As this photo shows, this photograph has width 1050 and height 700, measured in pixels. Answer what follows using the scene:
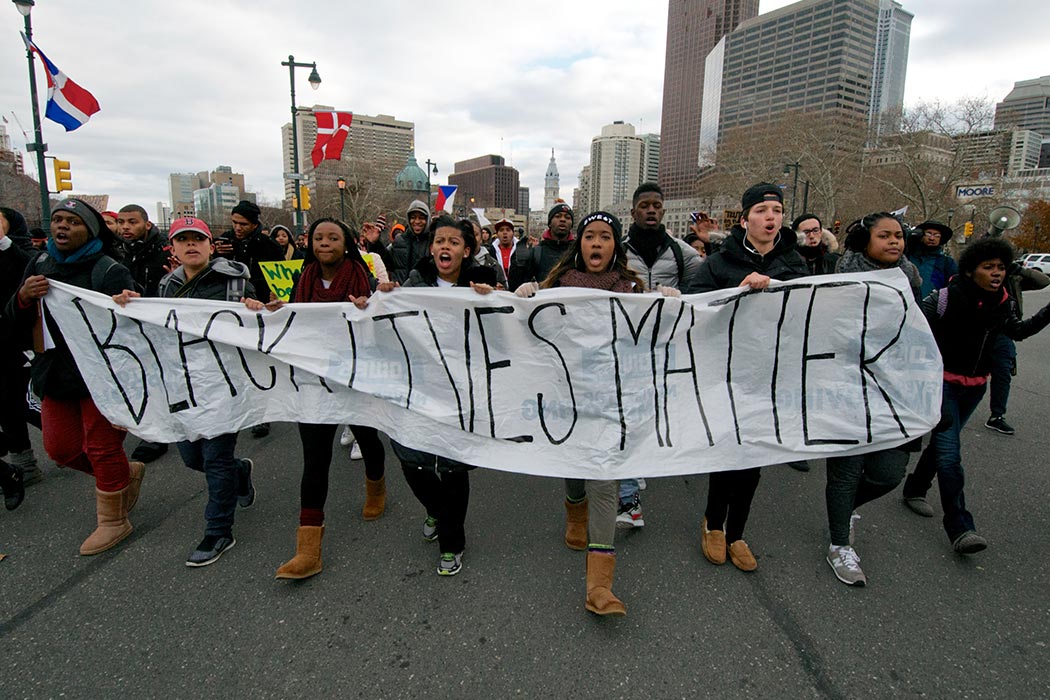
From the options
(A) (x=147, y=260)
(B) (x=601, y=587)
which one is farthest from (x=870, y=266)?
(A) (x=147, y=260)

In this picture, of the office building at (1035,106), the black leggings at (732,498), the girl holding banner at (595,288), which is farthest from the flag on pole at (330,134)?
the office building at (1035,106)

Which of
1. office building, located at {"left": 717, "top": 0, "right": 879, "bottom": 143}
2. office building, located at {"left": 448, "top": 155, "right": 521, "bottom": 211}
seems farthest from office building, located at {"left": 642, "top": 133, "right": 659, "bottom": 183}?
office building, located at {"left": 717, "top": 0, "right": 879, "bottom": 143}

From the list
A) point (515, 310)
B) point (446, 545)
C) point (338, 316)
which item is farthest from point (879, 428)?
point (338, 316)

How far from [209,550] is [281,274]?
2.99 meters

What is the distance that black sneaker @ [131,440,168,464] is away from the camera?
4340 millimetres

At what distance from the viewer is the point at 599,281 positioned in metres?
2.92

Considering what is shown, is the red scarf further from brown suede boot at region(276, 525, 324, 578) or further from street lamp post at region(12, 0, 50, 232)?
street lamp post at region(12, 0, 50, 232)

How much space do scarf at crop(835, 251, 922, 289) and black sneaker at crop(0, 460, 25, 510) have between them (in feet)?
17.3

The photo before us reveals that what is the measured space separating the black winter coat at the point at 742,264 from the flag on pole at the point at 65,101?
1067cm

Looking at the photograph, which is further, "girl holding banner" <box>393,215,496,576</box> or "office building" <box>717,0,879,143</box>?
"office building" <box>717,0,879,143</box>

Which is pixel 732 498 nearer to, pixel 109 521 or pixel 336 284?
→ pixel 336 284

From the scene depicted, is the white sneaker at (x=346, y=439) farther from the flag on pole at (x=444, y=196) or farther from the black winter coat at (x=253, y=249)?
the flag on pole at (x=444, y=196)

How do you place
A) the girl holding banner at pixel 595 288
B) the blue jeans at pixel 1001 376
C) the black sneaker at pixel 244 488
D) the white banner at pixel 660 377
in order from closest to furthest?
1. the girl holding banner at pixel 595 288
2. the white banner at pixel 660 377
3. the black sneaker at pixel 244 488
4. the blue jeans at pixel 1001 376

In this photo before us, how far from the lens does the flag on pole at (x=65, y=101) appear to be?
8.88 metres
